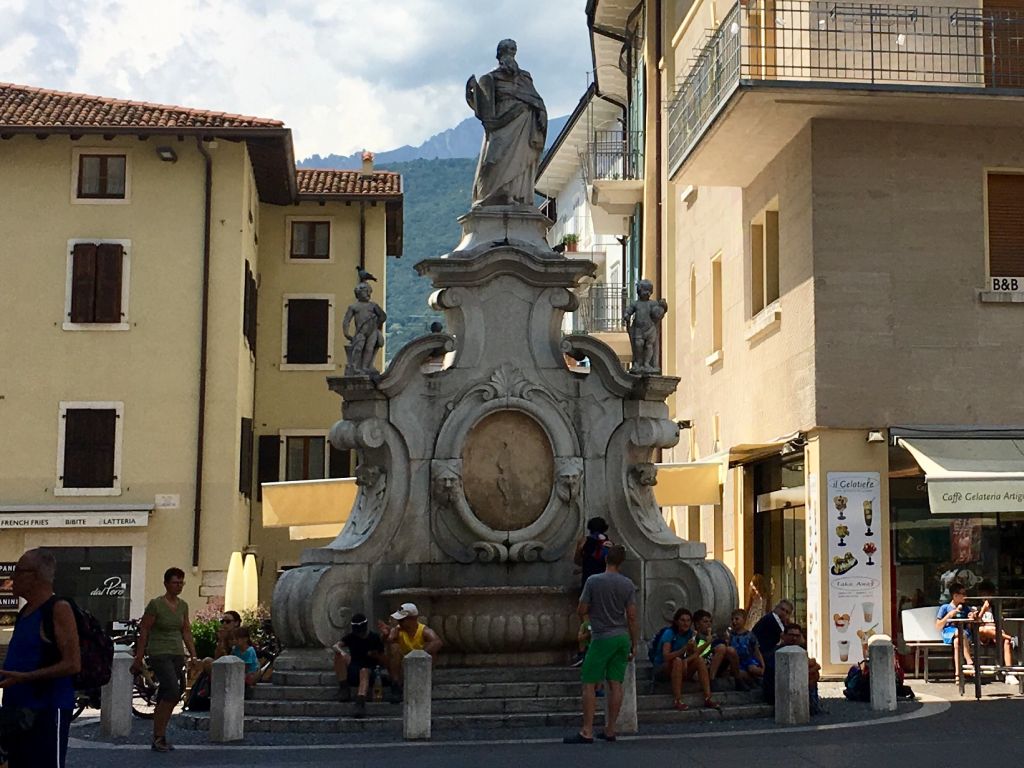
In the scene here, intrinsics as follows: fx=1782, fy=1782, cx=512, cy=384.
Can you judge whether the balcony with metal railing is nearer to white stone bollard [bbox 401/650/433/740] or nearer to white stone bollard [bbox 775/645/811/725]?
white stone bollard [bbox 775/645/811/725]

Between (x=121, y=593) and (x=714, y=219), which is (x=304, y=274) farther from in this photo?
(x=714, y=219)

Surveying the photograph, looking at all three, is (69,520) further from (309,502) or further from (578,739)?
(578,739)

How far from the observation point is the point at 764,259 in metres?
27.0

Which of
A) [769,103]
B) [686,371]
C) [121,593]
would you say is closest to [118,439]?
[121,593]

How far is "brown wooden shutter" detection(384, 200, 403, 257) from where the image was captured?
42091 millimetres

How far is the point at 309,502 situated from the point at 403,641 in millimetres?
7594

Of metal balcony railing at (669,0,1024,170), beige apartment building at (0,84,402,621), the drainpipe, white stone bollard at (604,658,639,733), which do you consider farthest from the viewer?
the drainpipe

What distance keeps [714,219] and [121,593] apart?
43.8ft

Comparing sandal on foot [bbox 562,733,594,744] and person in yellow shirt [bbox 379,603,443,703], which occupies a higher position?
person in yellow shirt [bbox 379,603,443,703]

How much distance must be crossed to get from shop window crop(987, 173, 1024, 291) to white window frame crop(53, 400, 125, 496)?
60.0ft

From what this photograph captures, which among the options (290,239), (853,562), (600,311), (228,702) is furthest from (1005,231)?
(290,239)

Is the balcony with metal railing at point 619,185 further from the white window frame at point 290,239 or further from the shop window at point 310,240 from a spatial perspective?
the shop window at point 310,240

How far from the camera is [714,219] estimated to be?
30547mm

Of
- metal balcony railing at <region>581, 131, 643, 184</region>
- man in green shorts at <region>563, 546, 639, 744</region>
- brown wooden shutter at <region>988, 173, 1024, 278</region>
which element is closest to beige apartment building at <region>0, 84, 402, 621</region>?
metal balcony railing at <region>581, 131, 643, 184</region>
